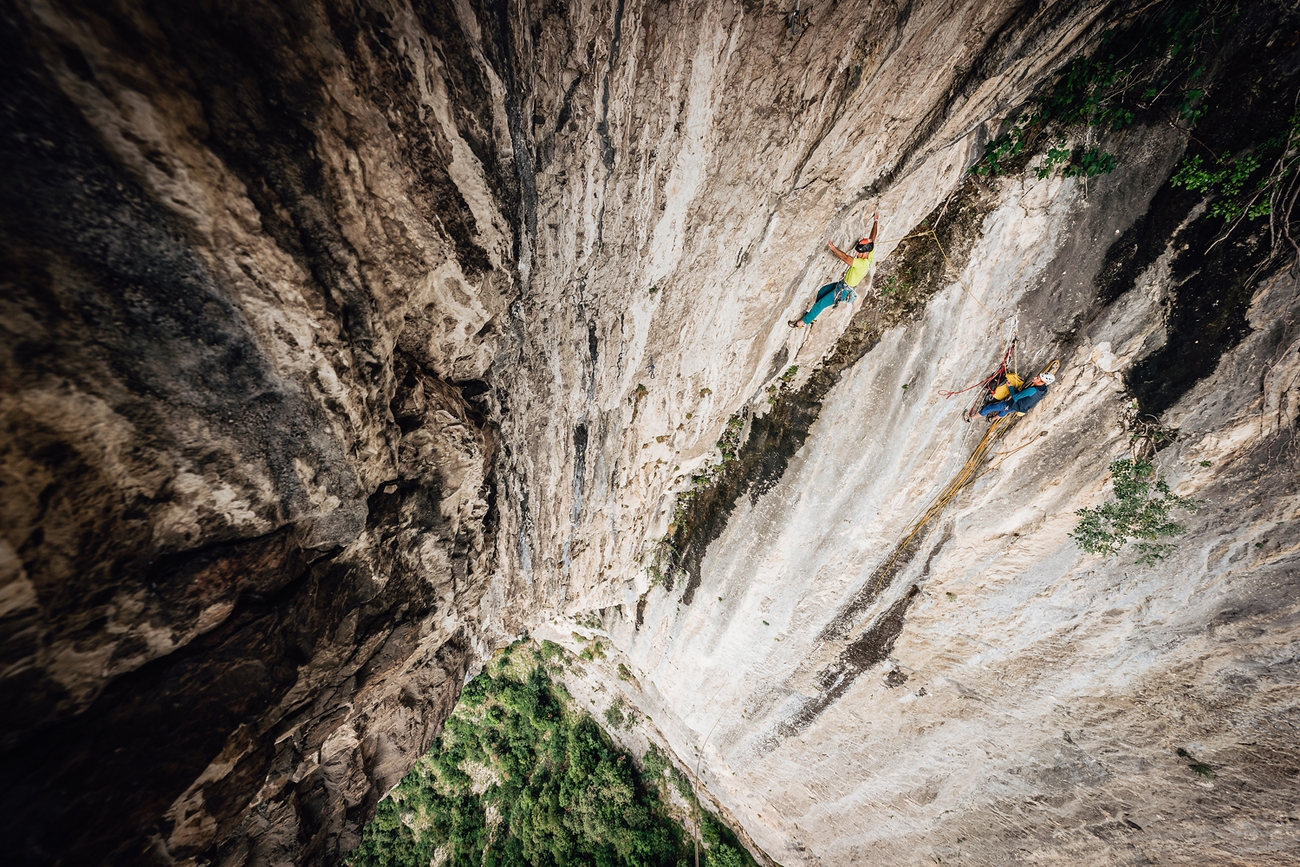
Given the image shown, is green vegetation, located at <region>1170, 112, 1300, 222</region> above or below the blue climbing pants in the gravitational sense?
above

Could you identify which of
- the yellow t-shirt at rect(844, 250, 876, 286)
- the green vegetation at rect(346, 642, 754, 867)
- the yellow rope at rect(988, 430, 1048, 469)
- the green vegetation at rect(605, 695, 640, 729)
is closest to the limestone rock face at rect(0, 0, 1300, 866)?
the yellow rope at rect(988, 430, 1048, 469)

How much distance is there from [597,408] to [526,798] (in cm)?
1336

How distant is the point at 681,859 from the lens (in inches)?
475

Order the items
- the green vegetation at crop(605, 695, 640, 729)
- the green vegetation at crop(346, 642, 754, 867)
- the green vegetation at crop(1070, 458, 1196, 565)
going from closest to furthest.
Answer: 1. the green vegetation at crop(1070, 458, 1196, 565)
2. the green vegetation at crop(346, 642, 754, 867)
3. the green vegetation at crop(605, 695, 640, 729)

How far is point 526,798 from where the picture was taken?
12.5 m

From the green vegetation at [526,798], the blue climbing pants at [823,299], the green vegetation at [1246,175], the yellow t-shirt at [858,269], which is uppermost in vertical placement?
the green vegetation at [1246,175]

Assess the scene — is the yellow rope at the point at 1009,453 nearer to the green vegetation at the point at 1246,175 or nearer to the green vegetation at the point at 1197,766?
the green vegetation at the point at 1246,175

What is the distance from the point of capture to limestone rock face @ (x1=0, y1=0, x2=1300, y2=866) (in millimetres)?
2133

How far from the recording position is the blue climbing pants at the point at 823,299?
18.4 feet

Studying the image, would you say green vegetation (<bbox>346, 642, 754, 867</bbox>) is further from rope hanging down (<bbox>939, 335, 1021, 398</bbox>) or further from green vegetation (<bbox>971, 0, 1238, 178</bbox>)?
green vegetation (<bbox>971, 0, 1238, 178</bbox>)

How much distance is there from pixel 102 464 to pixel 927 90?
23.6ft

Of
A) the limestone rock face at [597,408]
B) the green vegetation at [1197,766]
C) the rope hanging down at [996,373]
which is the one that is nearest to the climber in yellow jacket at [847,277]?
the limestone rock face at [597,408]

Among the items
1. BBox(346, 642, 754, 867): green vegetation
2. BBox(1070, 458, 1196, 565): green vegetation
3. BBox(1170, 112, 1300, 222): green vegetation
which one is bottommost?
BBox(346, 642, 754, 867): green vegetation

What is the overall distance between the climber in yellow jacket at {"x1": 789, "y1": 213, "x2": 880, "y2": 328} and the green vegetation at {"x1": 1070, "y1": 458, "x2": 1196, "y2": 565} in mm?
3884
